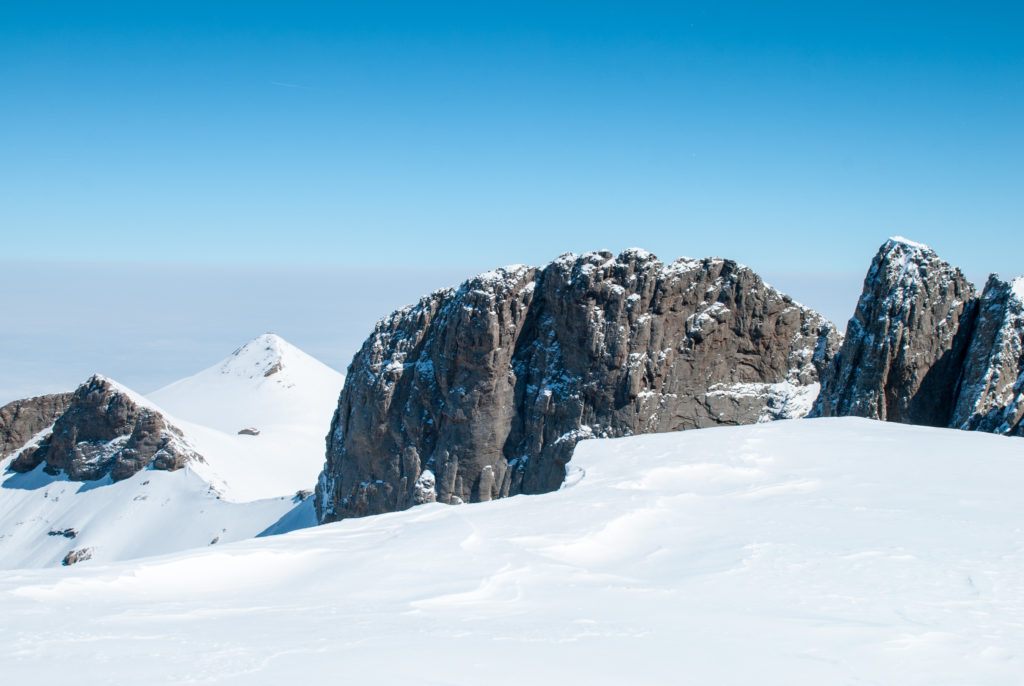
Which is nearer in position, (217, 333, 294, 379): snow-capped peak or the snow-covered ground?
the snow-covered ground

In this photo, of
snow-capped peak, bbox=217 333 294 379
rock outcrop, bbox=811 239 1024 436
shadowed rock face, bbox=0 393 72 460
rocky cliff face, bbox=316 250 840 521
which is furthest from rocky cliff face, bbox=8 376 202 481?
rock outcrop, bbox=811 239 1024 436

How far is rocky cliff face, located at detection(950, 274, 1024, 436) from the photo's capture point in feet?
64.1

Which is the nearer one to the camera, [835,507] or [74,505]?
[835,507]

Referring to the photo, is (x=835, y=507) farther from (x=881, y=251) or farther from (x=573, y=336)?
(x=573, y=336)

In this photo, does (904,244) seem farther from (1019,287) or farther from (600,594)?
(600,594)

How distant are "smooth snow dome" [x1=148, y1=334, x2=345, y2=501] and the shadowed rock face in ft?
27.0

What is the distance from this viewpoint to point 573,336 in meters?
30.5

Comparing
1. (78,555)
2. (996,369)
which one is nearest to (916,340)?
(996,369)

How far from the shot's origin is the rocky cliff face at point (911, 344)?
916 inches

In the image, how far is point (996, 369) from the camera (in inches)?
821

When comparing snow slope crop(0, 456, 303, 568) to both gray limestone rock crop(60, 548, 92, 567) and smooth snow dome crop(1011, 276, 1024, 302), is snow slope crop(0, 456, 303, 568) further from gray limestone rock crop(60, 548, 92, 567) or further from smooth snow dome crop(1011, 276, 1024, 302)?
smooth snow dome crop(1011, 276, 1024, 302)

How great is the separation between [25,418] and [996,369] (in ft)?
180

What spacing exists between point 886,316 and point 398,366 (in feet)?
62.1

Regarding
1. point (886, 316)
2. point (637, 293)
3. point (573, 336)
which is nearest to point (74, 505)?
point (573, 336)
